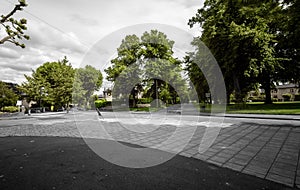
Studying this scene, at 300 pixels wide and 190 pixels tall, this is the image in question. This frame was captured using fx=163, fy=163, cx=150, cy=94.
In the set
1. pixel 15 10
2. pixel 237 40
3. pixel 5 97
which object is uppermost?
pixel 237 40

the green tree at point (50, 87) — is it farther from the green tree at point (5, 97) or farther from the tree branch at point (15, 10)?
the tree branch at point (15, 10)

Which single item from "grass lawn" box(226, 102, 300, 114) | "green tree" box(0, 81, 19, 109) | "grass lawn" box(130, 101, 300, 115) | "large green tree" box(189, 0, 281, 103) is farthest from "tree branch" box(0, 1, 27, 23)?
"green tree" box(0, 81, 19, 109)

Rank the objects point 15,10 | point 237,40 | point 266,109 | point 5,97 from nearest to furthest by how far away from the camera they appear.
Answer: point 15,10 < point 237,40 < point 266,109 < point 5,97

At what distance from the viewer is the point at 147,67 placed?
28.8 meters

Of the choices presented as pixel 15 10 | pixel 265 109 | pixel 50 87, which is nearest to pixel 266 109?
pixel 265 109

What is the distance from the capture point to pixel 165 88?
3138 centimetres

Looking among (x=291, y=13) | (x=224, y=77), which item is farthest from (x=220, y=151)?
(x=224, y=77)

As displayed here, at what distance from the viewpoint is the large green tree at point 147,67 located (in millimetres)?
29109

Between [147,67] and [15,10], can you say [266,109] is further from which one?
[15,10]

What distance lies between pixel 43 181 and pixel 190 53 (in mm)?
25713

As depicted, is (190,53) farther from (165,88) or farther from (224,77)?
(165,88)

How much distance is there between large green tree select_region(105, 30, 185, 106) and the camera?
2911cm

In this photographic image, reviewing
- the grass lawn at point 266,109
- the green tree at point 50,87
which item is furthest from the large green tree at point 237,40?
the green tree at point 50,87

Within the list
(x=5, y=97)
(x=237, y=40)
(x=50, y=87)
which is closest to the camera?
(x=237, y=40)
